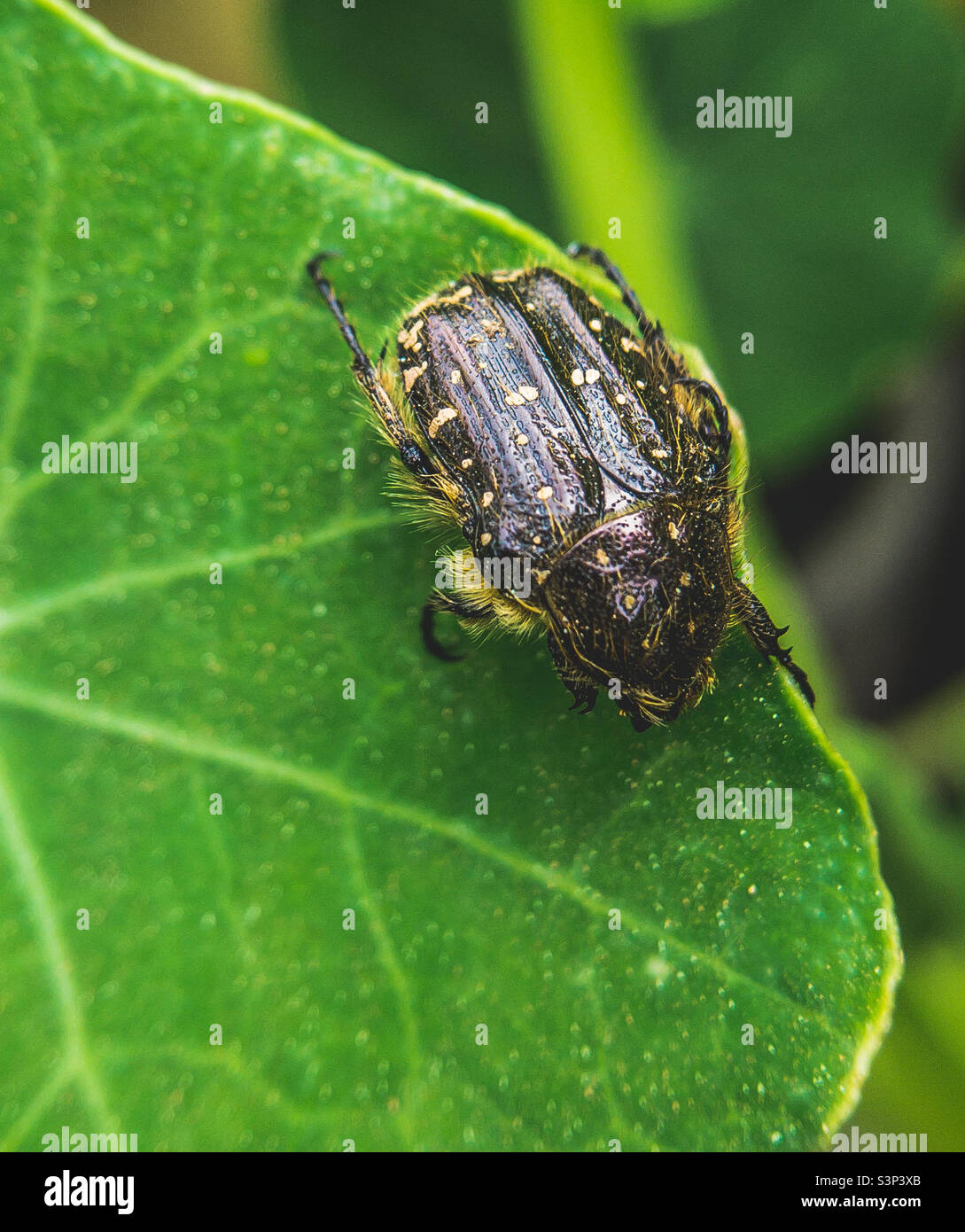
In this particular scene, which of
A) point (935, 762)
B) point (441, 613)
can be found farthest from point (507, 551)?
point (935, 762)

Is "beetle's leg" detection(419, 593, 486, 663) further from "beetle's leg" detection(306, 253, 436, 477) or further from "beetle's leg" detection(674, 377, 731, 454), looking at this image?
"beetle's leg" detection(674, 377, 731, 454)

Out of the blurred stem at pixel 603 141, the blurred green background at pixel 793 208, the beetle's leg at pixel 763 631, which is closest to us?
the beetle's leg at pixel 763 631

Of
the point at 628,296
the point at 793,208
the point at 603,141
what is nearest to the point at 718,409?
the point at 628,296

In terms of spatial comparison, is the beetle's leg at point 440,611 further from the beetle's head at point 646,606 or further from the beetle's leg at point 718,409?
the beetle's leg at point 718,409

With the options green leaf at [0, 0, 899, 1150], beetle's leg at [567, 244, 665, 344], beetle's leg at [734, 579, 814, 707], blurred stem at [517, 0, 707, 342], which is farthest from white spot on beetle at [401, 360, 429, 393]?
blurred stem at [517, 0, 707, 342]

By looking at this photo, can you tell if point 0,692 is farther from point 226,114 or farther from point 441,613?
point 226,114

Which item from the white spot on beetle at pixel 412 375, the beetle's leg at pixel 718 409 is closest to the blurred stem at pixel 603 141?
the beetle's leg at pixel 718 409
